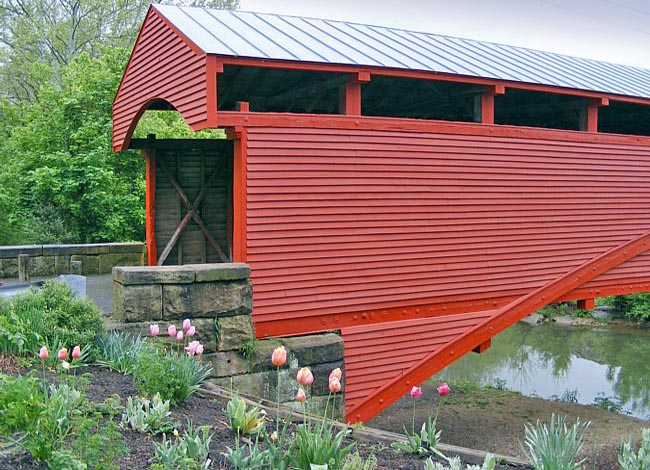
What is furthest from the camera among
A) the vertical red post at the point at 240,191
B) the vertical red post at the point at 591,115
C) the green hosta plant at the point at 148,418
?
the vertical red post at the point at 591,115

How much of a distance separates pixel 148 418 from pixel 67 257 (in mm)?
7725

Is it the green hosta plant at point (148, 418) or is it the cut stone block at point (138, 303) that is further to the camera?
the cut stone block at point (138, 303)

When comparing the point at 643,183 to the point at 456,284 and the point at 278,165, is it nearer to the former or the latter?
the point at 456,284

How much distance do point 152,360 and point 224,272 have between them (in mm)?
1895

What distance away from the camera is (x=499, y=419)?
11.8 metres

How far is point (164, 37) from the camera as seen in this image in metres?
8.34

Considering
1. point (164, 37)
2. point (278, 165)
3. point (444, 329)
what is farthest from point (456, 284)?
point (164, 37)

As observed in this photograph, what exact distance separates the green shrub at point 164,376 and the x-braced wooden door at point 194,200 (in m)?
5.20

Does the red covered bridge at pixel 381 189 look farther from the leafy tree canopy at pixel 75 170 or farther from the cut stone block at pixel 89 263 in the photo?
the leafy tree canopy at pixel 75 170

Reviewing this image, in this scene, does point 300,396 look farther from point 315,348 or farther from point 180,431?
point 315,348

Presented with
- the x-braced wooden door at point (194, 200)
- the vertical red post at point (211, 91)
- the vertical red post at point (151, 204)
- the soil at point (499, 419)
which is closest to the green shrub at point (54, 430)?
the vertical red post at point (211, 91)

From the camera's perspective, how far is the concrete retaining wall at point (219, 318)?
21.2 feet

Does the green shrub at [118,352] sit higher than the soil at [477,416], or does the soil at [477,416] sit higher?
the green shrub at [118,352]

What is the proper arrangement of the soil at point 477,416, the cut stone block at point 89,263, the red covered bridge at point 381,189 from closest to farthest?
the soil at point 477,416 → the red covered bridge at point 381,189 → the cut stone block at point 89,263
